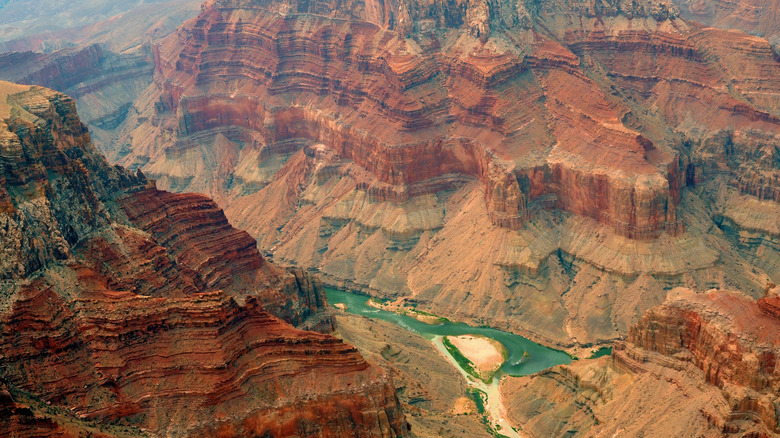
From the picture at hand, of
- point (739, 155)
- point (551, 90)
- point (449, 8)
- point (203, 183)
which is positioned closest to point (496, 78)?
point (551, 90)

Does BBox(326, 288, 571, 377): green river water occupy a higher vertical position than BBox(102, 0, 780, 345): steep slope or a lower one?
lower

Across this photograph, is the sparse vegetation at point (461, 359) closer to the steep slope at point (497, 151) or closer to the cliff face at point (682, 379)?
the steep slope at point (497, 151)

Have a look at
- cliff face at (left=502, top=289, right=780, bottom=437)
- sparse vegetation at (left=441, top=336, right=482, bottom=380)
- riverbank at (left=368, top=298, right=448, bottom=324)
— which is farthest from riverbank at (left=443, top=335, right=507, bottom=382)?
cliff face at (left=502, top=289, right=780, bottom=437)

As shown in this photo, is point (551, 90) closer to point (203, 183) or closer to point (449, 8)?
point (449, 8)

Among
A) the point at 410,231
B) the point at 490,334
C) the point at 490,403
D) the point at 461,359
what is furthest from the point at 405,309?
the point at 490,403

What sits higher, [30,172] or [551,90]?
[30,172]

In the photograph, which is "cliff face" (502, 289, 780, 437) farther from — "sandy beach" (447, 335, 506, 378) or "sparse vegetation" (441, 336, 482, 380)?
"sandy beach" (447, 335, 506, 378)

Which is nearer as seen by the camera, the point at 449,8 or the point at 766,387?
the point at 766,387

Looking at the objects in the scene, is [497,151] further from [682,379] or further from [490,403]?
[682,379]
